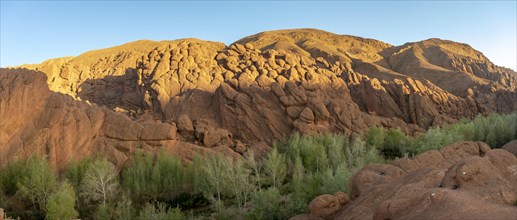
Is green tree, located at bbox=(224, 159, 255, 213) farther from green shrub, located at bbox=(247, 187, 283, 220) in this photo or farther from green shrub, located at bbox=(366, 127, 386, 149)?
green shrub, located at bbox=(366, 127, 386, 149)

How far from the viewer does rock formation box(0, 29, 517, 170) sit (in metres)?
40.4

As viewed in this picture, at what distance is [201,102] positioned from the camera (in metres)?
57.5

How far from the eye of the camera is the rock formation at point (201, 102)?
40406 mm

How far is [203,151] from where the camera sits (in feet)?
151

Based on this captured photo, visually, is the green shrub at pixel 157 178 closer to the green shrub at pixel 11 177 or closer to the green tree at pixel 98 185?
the green tree at pixel 98 185

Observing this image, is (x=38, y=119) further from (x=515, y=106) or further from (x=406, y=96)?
(x=515, y=106)

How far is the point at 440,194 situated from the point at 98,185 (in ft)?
94.0

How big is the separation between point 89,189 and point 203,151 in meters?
15.3

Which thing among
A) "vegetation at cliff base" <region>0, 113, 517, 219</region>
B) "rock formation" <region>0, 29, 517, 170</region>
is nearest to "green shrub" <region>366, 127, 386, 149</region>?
"vegetation at cliff base" <region>0, 113, 517, 219</region>

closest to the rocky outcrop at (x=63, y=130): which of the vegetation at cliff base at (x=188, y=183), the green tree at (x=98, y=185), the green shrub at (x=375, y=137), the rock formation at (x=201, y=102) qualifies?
the rock formation at (x=201, y=102)

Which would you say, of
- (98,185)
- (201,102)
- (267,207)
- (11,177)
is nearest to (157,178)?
(98,185)

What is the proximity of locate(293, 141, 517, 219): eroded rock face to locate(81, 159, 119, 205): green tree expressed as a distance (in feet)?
65.6

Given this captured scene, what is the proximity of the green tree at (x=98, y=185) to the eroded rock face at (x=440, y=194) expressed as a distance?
19992 mm

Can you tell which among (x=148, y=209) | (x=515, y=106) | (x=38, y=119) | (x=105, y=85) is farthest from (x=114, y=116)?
(x=515, y=106)
